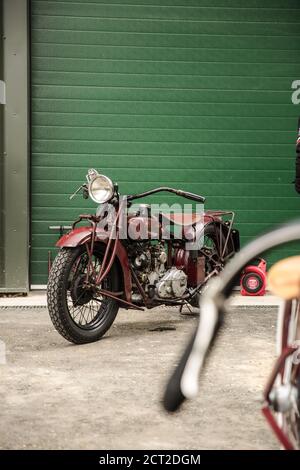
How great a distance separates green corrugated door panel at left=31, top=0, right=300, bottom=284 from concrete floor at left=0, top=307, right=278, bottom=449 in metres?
2.13

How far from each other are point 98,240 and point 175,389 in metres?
3.73

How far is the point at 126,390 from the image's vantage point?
403cm

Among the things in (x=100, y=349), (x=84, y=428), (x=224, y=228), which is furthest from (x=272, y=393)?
(x=224, y=228)

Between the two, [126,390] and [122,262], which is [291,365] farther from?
[122,262]

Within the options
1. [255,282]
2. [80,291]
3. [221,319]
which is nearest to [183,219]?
[80,291]

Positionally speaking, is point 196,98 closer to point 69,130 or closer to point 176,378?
point 69,130

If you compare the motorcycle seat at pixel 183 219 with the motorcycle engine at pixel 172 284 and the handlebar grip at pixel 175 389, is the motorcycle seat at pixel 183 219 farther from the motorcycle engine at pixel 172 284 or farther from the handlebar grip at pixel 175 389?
the handlebar grip at pixel 175 389

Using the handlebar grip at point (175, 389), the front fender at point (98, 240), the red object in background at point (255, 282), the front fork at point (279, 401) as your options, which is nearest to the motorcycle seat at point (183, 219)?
the front fender at point (98, 240)

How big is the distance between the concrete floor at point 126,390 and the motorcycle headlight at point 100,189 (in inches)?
40.1

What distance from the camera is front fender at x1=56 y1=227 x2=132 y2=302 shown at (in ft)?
16.7

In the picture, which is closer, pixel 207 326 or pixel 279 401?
pixel 207 326

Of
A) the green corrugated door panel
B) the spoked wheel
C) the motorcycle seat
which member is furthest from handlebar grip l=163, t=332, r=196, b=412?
the green corrugated door panel

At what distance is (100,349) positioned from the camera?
5070 mm

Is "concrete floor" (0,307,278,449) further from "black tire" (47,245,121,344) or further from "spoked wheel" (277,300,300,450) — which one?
"spoked wheel" (277,300,300,450)
